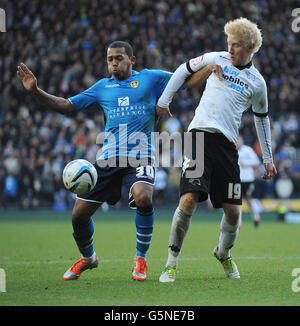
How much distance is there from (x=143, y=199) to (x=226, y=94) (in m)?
1.36

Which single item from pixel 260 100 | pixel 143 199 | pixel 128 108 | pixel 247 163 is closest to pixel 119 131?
pixel 128 108

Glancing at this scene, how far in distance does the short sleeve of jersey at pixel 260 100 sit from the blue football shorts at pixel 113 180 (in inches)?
50.3

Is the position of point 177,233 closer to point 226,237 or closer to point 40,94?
point 226,237

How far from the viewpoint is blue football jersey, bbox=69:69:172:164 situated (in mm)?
7375

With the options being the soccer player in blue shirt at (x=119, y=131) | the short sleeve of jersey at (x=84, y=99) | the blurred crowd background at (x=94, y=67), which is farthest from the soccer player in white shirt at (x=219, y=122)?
the blurred crowd background at (x=94, y=67)

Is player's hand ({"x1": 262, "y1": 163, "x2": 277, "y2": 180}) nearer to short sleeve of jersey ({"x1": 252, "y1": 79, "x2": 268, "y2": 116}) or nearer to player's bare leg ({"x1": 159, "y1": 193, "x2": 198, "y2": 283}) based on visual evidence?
short sleeve of jersey ({"x1": 252, "y1": 79, "x2": 268, "y2": 116})

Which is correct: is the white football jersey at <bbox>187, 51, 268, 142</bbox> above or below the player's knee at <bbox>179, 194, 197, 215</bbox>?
above

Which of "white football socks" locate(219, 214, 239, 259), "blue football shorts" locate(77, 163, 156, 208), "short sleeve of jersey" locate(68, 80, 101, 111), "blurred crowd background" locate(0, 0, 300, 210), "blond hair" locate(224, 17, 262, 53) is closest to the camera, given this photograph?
"blond hair" locate(224, 17, 262, 53)

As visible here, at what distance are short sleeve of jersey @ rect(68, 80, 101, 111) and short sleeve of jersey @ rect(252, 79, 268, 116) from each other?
1.76 metres

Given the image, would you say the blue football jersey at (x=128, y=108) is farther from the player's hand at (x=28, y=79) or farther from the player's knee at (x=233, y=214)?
the player's knee at (x=233, y=214)

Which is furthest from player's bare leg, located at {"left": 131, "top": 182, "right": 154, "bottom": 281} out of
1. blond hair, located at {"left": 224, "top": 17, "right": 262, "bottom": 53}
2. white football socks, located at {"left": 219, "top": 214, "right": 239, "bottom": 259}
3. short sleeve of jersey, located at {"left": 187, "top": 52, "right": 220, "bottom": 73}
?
blond hair, located at {"left": 224, "top": 17, "right": 262, "bottom": 53}

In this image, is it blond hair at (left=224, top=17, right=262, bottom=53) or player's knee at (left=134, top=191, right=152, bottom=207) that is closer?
blond hair at (left=224, top=17, right=262, bottom=53)

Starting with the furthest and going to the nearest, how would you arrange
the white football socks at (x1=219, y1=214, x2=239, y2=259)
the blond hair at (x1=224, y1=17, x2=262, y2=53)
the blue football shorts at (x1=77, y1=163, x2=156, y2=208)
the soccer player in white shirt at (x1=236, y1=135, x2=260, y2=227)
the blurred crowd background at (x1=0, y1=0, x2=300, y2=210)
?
1. the blurred crowd background at (x1=0, y1=0, x2=300, y2=210)
2. the soccer player in white shirt at (x1=236, y1=135, x2=260, y2=227)
3. the blue football shorts at (x1=77, y1=163, x2=156, y2=208)
4. the white football socks at (x1=219, y1=214, x2=239, y2=259)
5. the blond hair at (x1=224, y1=17, x2=262, y2=53)

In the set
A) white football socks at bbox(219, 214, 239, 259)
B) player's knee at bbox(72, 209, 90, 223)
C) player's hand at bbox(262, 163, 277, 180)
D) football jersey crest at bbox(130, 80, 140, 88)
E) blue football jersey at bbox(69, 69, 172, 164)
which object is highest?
football jersey crest at bbox(130, 80, 140, 88)
